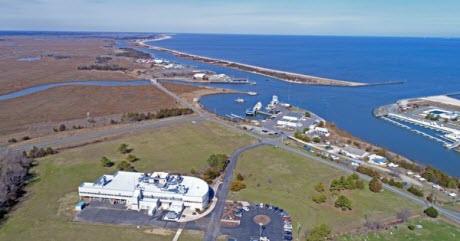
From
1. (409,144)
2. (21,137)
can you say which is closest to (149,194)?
(21,137)

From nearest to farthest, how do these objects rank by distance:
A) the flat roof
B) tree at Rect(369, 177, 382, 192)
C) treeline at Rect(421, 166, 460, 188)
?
the flat roof → tree at Rect(369, 177, 382, 192) → treeline at Rect(421, 166, 460, 188)

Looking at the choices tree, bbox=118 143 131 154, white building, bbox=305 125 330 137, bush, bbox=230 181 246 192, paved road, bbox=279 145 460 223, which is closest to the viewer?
paved road, bbox=279 145 460 223

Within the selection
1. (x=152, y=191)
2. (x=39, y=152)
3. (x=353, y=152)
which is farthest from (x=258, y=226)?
(x=39, y=152)

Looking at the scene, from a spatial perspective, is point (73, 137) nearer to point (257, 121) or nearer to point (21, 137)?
point (21, 137)

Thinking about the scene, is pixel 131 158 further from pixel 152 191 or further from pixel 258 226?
pixel 258 226

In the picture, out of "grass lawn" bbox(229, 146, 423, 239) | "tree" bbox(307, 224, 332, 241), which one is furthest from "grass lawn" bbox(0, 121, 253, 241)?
"tree" bbox(307, 224, 332, 241)

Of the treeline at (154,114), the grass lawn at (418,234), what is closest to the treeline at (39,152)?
the treeline at (154,114)

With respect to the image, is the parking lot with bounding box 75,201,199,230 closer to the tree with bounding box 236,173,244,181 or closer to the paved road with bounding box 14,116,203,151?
the tree with bounding box 236,173,244,181
